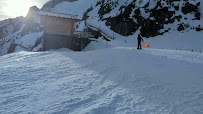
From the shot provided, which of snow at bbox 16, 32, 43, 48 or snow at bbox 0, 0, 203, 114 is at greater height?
snow at bbox 16, 32, 43, 48

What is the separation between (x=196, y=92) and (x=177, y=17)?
23.6 m

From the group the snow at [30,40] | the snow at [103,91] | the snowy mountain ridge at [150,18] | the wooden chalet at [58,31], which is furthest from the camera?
the snow at [30,40]

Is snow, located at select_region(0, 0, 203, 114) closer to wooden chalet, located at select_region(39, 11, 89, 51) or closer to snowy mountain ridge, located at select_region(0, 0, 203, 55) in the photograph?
wooden chalet, located at select_region(39, 11, 89, 51)

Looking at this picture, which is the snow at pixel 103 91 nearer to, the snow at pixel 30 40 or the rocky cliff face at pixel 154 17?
the rocky cliff face at pixel 154 17

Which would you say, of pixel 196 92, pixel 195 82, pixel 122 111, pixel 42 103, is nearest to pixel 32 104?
pixel 42 103

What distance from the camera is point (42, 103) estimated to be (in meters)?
4.11

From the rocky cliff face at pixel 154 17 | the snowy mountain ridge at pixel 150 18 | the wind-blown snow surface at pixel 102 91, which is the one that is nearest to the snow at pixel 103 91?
the wind-blown snow surface at pixel 102 91

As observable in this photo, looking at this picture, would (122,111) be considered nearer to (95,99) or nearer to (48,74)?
(95,99)

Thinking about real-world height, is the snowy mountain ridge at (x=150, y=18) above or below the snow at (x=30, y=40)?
above

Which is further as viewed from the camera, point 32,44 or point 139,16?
point 32,44

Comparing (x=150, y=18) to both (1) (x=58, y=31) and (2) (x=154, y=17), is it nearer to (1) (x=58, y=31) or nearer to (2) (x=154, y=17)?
(2) (x=154, y=17)

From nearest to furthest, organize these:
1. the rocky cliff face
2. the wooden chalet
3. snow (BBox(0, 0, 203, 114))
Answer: snow (BBox(0, 0, 203, 114))
the wooden chalet
the rocky cliff face

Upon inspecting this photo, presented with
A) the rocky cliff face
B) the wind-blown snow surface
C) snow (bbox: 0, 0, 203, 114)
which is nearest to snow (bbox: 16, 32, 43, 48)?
the rocky cliff face

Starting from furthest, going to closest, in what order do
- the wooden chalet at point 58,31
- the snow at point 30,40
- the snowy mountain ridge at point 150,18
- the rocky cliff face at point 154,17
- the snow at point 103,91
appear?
1. the snow at point 30,40
2. the rocky cliff face at point 154,17
3. the snowy mountain ridge at point 150,18
4. the wooden chalet at point 58,31
5. the snow at point 103,91
